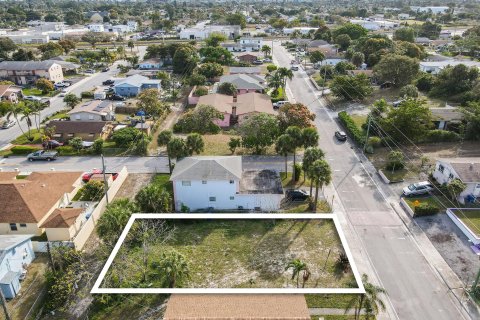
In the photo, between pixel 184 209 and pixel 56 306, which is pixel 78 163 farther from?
pixel 56 306

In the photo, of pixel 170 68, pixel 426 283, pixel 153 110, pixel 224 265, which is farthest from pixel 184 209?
pixel 170 68

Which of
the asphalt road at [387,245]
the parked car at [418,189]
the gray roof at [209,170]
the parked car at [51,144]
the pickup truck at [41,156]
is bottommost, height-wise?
the asphalt road at [387,245]

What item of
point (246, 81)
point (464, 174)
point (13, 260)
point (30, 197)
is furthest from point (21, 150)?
point (464, 174)

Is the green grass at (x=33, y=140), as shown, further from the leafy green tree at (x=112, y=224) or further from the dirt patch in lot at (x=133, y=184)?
the leafy green tree at (x=112, y=224)

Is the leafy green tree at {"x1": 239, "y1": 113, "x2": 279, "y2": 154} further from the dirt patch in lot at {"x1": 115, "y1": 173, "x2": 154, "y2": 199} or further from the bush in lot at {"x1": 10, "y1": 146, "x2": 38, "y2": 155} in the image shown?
the bush in lot at {"x1": 10, "y1": 146, "x2": 38, "y2": 155}

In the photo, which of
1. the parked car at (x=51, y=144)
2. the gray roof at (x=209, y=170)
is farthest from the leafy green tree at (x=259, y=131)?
the parked car at (x=51, y=144)

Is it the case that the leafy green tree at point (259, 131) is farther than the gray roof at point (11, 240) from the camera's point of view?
Yes

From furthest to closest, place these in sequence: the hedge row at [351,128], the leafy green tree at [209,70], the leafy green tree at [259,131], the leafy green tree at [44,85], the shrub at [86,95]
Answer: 1. the leafy green tree at [209,70]
2. the leafy green tree at [44,85]
3. the shrub at [86,95]
4. the hedge row at [351,128]
5. the leafy green tree at [259,131]

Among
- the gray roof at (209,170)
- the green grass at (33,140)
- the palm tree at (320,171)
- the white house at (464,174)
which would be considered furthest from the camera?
the green grass at (33,140)

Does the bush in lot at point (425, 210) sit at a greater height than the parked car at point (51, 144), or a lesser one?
lesser
